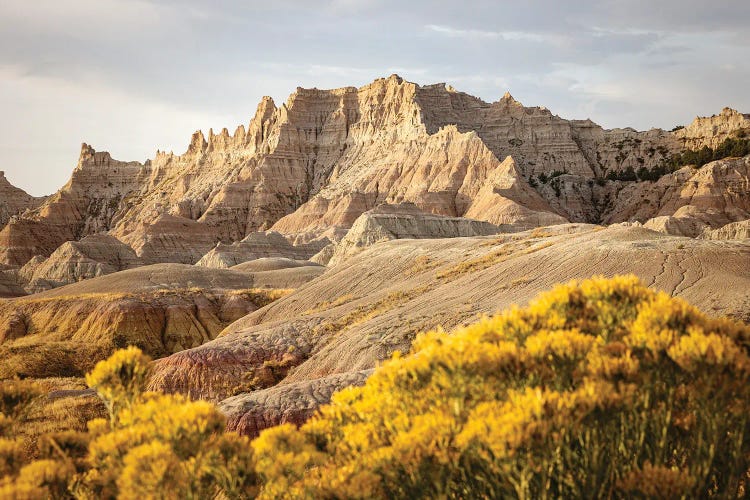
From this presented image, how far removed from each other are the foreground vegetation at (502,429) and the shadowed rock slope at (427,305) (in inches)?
559

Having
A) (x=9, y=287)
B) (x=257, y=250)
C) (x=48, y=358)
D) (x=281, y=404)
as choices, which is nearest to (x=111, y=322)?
(x=48, y=358)

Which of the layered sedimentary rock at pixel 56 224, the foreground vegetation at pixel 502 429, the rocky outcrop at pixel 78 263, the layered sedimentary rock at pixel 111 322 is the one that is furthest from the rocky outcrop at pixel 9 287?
the foreground vegetation at pixel 502 429

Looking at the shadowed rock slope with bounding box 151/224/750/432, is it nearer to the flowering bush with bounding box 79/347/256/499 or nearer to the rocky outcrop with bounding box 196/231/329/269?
the flowering bush with bounding box 79/347/256/499

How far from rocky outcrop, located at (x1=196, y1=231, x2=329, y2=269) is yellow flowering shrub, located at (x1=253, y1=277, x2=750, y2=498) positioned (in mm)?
102228

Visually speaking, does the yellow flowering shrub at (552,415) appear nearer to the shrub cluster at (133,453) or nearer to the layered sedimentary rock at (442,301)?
the shrub cluster at (133,453)

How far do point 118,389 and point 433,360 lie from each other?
334 cm

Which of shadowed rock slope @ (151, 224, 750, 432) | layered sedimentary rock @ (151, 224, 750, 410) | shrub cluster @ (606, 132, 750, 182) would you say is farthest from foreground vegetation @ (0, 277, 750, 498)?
shrub cluster @ (606, 132, 750, 182)

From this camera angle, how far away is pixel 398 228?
86438 mm

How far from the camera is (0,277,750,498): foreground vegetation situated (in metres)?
5.66

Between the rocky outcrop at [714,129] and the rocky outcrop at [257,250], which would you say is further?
the rocky outcrop at [714,129]

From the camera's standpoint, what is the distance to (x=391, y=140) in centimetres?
15825

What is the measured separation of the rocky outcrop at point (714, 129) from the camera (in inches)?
→ 5285

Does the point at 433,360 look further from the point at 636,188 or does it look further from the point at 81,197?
the point at 81,197

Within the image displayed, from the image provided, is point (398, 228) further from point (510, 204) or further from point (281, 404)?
point (281, 404)
